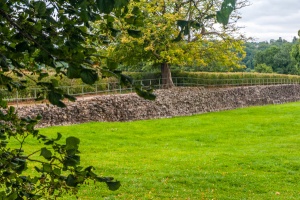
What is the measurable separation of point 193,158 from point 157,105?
52.5ft

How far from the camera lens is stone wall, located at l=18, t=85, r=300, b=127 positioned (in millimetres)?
23656

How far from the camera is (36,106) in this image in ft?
74.7

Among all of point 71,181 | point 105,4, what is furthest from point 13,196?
point 105,4

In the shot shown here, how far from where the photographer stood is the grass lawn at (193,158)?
35.6ft

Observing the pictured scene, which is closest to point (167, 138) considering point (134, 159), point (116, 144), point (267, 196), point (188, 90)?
point (116, 144)

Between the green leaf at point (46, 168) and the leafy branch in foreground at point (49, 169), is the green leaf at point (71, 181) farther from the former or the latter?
the green leaf at point (46, 168)

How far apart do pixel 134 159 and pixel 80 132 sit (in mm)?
6624

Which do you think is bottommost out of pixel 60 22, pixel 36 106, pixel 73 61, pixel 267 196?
pixel 267 196

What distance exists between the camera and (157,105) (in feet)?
102

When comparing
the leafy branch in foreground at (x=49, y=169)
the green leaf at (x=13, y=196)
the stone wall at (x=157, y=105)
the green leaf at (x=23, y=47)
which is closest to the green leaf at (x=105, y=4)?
the leafy branch in foreground at (x=49, y=169)

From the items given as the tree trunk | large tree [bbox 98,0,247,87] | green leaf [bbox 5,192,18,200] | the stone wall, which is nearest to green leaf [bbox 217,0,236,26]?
green leaf [bbox 5,192,18,200]

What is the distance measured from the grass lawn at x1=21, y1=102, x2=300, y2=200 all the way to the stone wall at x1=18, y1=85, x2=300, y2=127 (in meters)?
1.46

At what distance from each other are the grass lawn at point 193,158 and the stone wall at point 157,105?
4.80ft

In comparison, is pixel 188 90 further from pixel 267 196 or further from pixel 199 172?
pixel 267 196
